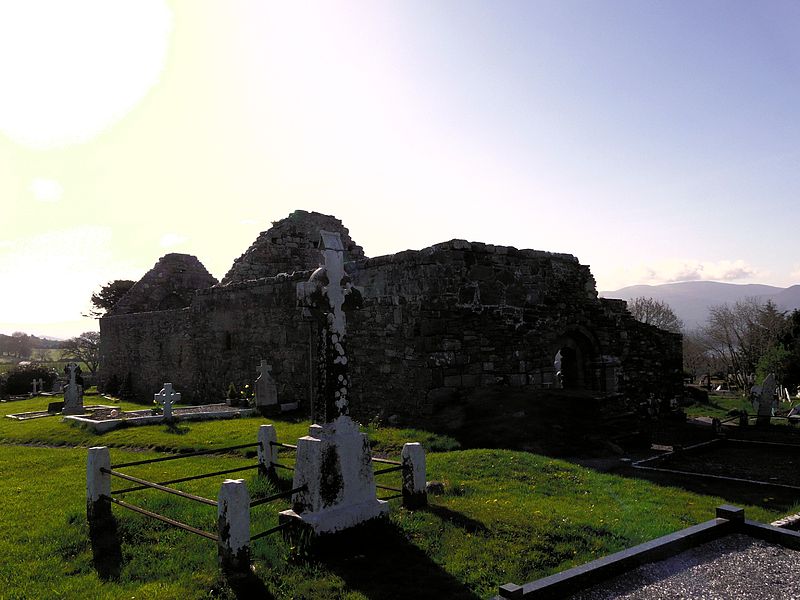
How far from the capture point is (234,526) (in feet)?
15.6

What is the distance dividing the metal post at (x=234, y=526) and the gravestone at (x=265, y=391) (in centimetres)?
1123

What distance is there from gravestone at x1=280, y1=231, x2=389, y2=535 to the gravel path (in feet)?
7.36

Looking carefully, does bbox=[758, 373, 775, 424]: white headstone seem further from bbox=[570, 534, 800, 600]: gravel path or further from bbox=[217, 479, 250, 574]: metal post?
bbox=[217, 479, 250, 574]: metal post

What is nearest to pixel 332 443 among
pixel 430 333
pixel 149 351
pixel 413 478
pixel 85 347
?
pixel 413 478

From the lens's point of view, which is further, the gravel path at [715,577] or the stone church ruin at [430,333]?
the stone church ruin at [430,333]

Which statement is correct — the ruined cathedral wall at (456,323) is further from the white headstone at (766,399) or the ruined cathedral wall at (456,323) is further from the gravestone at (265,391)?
the white headstone at (766,399)

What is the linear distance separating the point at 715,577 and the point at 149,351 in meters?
24.8

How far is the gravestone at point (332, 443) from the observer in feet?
18.0

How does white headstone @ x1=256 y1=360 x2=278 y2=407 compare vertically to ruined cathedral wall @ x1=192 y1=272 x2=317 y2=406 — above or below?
below

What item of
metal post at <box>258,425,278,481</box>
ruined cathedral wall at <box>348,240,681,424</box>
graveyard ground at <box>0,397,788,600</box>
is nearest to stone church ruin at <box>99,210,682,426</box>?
ruined cathedral wall at <box>348,240,681,424</box>

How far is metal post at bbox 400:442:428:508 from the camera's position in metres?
6.58

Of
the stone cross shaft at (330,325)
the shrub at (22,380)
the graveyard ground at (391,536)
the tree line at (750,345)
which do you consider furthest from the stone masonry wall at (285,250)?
the shrub at (22,380)

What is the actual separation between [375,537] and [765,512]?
5.00m

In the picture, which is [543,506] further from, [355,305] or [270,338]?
[270,338]
